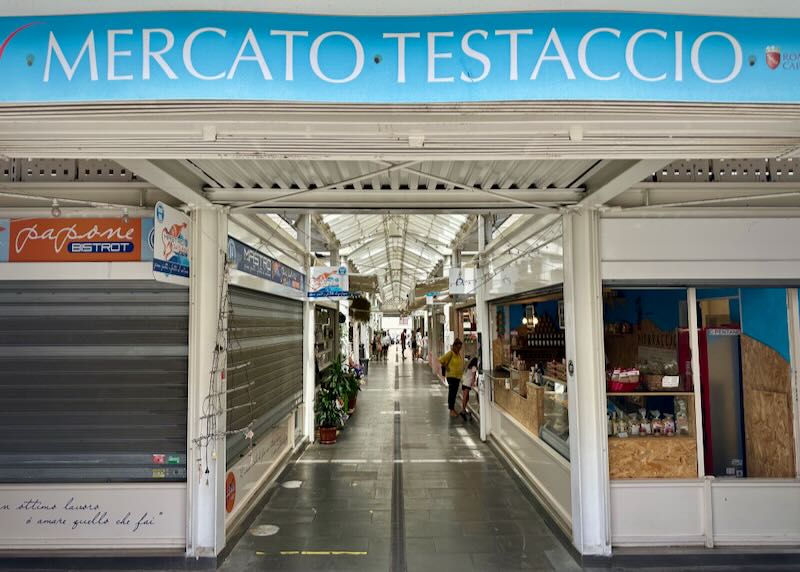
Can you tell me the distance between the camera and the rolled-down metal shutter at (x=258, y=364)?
4.24 meters

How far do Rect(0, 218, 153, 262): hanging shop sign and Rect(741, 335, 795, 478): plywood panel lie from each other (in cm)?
543

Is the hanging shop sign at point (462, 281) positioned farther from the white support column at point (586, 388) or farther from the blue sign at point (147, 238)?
the blue sign at point (147, 238)

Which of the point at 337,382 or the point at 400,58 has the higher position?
the point at 400,58

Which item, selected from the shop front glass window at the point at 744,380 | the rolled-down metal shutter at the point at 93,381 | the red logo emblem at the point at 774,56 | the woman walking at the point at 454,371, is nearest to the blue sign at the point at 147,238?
the rolled-down metal shutter at the point at 93,381

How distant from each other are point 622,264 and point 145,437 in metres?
4.29

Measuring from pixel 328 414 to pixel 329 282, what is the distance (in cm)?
216

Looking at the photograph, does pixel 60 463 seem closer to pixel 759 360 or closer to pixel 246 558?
pixel 246 558

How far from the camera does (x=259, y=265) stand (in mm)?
4914

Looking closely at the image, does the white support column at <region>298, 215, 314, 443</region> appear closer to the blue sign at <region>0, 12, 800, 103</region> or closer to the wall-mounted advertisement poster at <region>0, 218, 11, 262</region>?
the wall-mounted advertisement poster at <region>0, 218, 11, 262</region>

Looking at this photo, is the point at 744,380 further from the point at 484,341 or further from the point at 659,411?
the point at 484,341

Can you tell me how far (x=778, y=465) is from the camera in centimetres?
399

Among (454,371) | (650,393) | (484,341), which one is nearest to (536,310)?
(484,341)

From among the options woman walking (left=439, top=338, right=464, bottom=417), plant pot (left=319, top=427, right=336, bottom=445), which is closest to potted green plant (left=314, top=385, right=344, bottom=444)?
plant pot (left=319, top=427, right=336, bottom=445)

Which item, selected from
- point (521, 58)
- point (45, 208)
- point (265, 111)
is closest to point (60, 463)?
point (45, 208)
